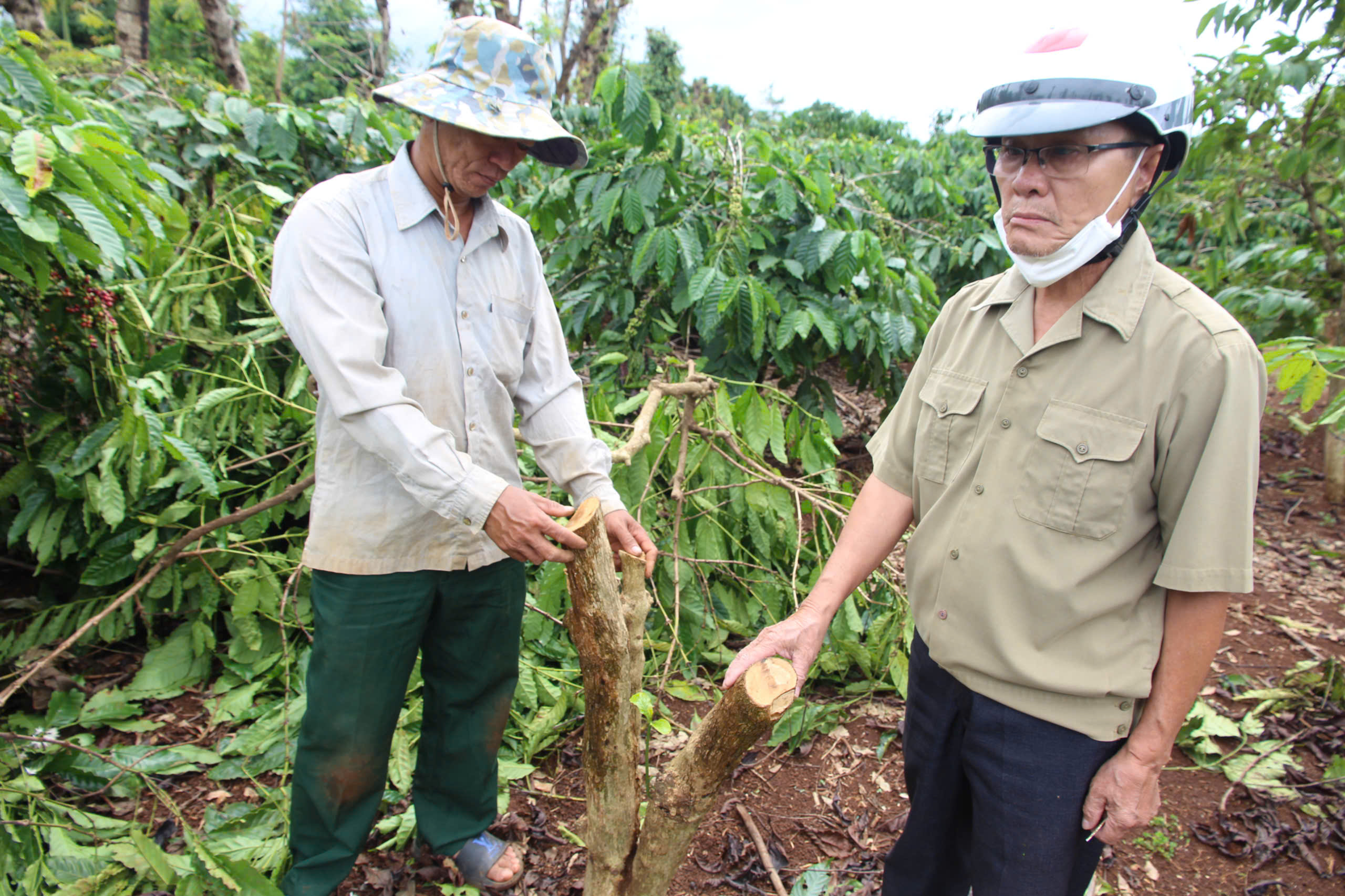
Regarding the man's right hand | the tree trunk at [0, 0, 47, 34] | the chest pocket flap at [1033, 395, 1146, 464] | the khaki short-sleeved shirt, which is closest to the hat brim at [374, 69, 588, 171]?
the man's right hand

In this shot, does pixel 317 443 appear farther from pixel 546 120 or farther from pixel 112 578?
pixel 112 578

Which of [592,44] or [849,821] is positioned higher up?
[592,44]

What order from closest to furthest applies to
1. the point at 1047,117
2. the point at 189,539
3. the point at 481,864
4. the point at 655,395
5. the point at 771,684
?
the point at 1047,117, the point at 771,684, the point at 481,864, the point at 189,539, the point at 655,395

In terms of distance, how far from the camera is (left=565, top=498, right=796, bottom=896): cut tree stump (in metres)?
1.30

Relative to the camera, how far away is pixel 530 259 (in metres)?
1.75

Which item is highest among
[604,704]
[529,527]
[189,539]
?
[529,527]

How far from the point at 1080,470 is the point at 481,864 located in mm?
1618

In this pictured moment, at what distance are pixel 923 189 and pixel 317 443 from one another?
5.48 metres

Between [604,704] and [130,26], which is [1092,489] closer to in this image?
[604,704]

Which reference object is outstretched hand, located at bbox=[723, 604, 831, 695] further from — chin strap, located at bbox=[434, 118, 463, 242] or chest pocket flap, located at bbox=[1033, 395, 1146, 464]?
chin strap, located at bbox=[434, 118, 463, 242]

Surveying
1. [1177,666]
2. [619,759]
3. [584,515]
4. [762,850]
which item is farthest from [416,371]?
[762,850]

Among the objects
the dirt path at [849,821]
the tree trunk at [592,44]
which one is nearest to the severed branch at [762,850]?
the dirt path at [849,821]

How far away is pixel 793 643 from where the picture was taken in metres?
1.39

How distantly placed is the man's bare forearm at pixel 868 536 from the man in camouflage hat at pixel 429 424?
1.27 feet
